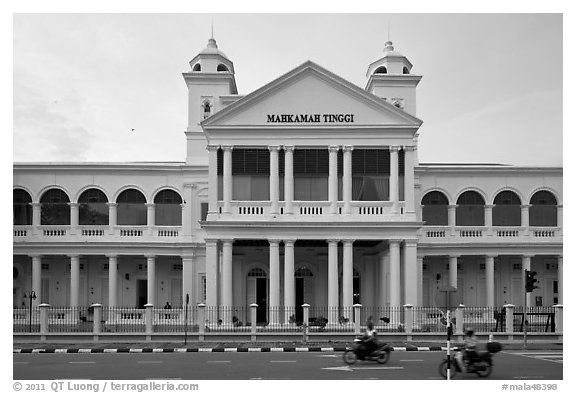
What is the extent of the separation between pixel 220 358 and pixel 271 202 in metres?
13.3

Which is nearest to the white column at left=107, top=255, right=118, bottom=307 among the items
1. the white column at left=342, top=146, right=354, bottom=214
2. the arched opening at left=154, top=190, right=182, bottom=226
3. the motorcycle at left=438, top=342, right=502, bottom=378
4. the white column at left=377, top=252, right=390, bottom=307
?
the arched opening at left=154, top=190, right=182, bottom=226

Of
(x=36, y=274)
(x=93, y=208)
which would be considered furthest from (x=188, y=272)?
(x=36, y=274)

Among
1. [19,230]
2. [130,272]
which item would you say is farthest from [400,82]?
[19,230]

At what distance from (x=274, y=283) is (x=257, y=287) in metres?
5.26

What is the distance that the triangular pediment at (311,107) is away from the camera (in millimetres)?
37156

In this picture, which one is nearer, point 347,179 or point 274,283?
point 274,283

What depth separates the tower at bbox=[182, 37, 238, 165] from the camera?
46.7 m

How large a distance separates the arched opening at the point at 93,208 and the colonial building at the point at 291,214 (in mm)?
84

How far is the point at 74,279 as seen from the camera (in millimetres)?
43469

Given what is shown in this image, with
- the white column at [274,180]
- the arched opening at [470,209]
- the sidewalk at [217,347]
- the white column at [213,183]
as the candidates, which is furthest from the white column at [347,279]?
the arched opening at [470,209]

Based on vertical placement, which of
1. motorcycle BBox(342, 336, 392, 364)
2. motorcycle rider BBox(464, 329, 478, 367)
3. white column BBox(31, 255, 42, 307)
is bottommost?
motorcycle BBox(342, 336, 392, 364)

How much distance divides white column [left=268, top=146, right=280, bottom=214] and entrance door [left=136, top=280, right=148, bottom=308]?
495 inches

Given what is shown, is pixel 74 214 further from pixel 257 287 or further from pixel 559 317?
pixel 559 317

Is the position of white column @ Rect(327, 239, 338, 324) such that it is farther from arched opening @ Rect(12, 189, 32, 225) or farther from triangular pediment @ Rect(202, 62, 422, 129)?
arched opening @ Rect(12, 189, 32, 225)
